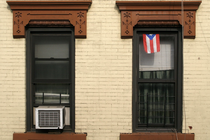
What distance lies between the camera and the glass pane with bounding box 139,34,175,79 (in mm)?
5047

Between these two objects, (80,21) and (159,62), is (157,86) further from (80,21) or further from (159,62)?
(80,21)

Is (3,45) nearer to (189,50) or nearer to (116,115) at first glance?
(116,115)

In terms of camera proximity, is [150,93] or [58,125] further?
[150,93]

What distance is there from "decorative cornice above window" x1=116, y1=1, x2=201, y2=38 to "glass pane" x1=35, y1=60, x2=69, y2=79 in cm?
172

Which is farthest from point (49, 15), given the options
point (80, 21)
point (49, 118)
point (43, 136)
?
point (43, 136)

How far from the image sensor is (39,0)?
480cm

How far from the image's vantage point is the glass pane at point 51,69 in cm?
504

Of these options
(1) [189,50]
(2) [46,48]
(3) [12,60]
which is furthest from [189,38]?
(3) [12,60]

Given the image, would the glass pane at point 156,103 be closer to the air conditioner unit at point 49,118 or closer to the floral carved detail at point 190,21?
the floral carved detail at point 190,21

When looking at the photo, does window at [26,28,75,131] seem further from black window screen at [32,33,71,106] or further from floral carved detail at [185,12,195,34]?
floral carved detail at [185,12,195,34]

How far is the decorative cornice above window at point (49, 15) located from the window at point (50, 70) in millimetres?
187

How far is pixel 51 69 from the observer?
506cm

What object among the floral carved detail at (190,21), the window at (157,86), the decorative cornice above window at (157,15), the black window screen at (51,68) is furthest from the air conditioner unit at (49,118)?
the floral carved detail at (190,21)

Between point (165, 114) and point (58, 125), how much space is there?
9.01ft
